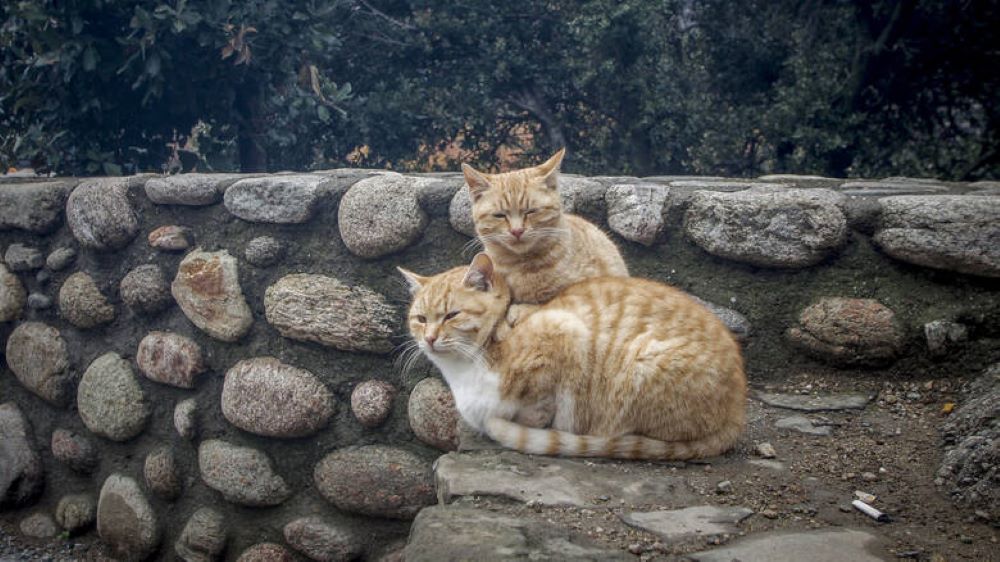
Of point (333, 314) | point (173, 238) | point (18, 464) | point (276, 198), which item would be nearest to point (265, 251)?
point (276, 198)

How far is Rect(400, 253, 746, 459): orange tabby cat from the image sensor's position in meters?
2.49

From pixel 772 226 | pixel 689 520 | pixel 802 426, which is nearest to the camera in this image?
pixel 689 520

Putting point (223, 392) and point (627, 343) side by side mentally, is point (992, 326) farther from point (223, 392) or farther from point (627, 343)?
point (223, 392)

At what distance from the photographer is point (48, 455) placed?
4723 mm

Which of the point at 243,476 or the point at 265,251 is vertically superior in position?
the point at 265,251

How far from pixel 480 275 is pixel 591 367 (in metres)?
0.50

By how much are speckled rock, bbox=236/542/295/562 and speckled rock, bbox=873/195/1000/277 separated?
9.76ft

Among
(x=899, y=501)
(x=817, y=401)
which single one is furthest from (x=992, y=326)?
(x=899, y=501)

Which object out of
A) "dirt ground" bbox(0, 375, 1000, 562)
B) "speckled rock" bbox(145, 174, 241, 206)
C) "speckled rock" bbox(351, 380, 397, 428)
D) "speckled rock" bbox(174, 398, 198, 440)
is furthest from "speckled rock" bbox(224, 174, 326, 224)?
"dirt ground" bbox(0, 375, 1000, 562)

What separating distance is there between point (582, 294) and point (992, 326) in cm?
156

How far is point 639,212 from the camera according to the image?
350cm

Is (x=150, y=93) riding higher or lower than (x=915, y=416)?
higher

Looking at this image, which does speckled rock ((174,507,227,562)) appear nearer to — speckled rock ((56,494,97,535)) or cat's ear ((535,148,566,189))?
speckled rock ((56,494,97,535))

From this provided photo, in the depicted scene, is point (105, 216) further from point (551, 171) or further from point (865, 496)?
point (865, 496)
